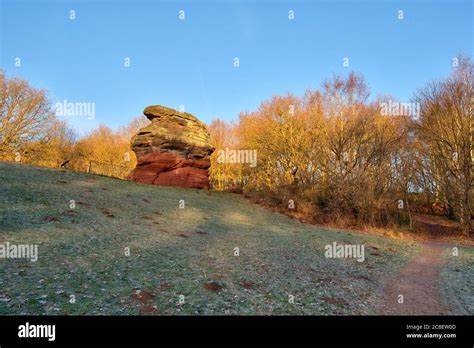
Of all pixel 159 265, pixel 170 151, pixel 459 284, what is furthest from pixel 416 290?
pixel 170 151

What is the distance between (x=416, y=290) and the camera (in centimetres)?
941

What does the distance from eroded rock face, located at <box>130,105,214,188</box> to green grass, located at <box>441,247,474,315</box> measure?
95.1 ft

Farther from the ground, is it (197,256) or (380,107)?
(380,107)

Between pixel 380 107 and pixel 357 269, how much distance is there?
948 inches

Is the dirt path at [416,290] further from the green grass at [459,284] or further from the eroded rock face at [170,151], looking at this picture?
the eroded rock face at [170,151]

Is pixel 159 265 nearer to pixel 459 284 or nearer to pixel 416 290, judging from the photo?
pixel 416 290

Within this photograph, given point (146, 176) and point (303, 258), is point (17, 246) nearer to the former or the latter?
point (303, 258)

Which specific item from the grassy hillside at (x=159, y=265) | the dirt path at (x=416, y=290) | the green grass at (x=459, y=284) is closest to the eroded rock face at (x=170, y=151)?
Result: the grassy hillside at (x=159, y=265)

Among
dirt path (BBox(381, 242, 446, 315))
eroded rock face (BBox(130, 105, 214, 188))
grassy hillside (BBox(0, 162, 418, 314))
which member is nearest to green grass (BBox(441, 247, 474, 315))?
dirt path (BBox(381, 242, 446, 315))

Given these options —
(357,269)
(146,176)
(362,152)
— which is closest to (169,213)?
(357,269)

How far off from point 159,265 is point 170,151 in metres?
27.9

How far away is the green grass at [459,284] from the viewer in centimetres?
Result: 802
